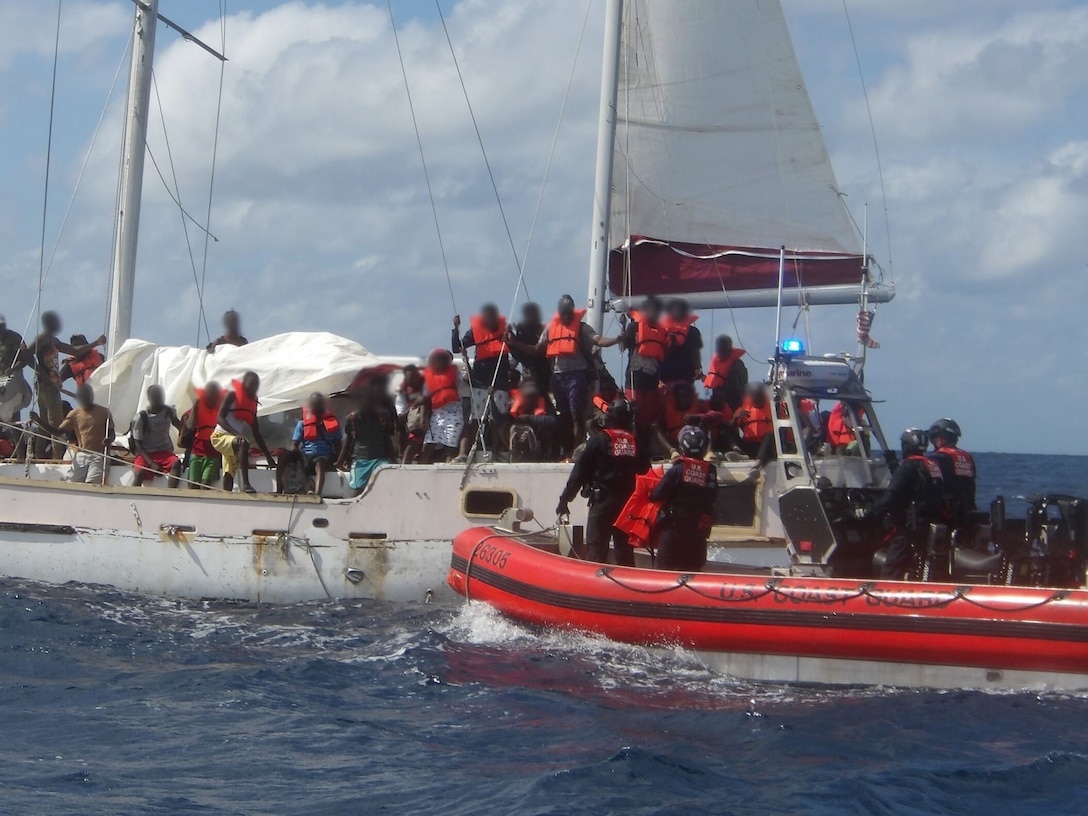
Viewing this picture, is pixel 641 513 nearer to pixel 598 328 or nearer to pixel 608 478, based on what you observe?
→ pixel 608 478

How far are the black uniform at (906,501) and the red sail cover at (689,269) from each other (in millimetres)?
4910

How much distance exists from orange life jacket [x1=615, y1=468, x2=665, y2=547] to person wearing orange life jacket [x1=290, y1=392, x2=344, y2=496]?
12.1ft

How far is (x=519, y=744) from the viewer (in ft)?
23.9

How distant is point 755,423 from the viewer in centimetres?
1189

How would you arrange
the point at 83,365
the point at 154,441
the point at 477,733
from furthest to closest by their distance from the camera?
the point at 83,365, the point at 154,441, the point at 477,733

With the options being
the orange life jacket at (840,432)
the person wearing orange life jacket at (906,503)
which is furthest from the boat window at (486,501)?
the person wearing orange life jacket at (906,503)

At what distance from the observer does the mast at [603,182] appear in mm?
13133

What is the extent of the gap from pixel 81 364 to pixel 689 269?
7.06 m

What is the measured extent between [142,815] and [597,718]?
9.31 ft

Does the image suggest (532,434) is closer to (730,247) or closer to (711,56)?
(730,247)

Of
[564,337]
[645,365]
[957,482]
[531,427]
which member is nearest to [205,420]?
[531,427]

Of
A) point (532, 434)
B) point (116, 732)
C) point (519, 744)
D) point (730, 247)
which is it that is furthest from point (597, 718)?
point (730, 247)

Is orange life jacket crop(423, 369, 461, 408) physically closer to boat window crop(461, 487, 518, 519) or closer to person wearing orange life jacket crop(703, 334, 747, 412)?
boat window crop(461, 487, 518, 519)

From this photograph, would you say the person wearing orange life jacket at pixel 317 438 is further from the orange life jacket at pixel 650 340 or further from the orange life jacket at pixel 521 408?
the orange life jacket at pixel 650 340
